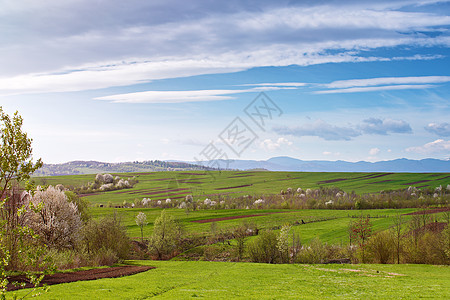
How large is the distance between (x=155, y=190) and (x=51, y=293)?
560 ft

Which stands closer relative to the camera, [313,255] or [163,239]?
[313,255]

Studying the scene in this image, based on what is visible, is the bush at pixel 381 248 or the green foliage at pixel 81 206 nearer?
the bush at pixel 381 248

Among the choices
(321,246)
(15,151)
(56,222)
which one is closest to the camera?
(15,151)

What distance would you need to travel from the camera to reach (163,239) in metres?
68.2

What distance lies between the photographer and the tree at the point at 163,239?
6775 centimetres

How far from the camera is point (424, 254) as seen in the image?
51.0 metres

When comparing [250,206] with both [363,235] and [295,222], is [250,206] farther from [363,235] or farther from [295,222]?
[363,235]

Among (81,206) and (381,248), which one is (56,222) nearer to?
(81,206)

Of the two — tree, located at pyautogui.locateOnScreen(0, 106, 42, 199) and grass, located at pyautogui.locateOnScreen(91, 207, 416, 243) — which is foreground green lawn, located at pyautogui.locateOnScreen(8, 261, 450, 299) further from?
grass, located at pyautogui.locateOnScreen(91, 207, 416, 243)

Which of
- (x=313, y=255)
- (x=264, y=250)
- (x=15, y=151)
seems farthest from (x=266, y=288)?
(x=264, y=250)

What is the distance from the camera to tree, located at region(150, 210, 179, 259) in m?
67.8

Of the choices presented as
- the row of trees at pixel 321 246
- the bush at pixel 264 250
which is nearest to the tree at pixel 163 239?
the row of trees at pixel 321 246

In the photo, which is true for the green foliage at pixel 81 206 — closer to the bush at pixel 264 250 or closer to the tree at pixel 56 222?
the tree at pixel 56 222

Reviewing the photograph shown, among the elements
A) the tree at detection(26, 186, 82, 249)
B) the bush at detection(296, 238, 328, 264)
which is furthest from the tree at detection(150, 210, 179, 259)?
the bush at detection(296, 238, 328, 264)
